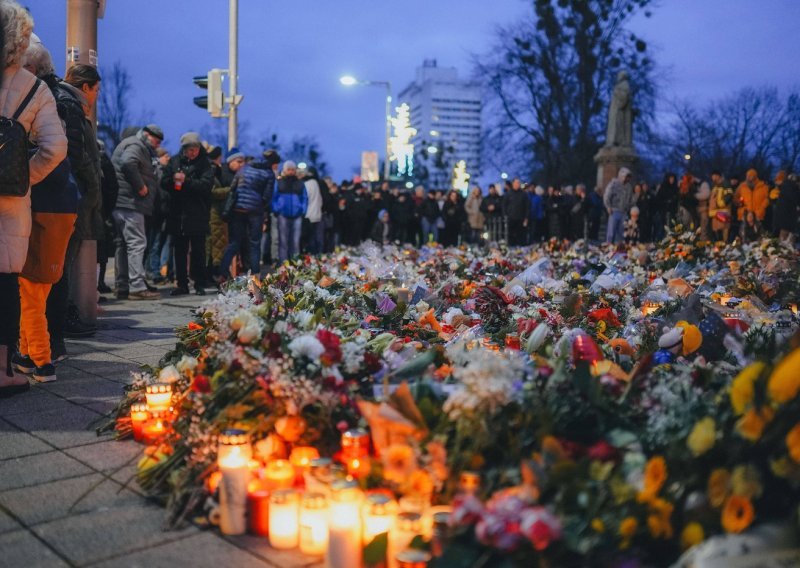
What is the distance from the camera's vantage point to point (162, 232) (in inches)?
440

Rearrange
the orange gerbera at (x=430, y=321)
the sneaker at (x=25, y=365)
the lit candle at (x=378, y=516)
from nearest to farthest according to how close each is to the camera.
A: the lit candle at (x=378, y=516)
the sneaker at (x=25, y=365)
the orange gerbera at (x=430, y=321)

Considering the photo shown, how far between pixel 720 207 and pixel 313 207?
8.05 meters

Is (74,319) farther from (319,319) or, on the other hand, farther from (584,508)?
(584,508)

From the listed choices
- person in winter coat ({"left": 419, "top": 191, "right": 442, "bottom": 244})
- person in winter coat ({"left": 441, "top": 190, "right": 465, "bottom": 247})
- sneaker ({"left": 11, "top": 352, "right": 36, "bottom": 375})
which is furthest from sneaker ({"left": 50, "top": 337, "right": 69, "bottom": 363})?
person in winter coat ({"left": 441, "top": 190, "right": 465, "bottom": 247})

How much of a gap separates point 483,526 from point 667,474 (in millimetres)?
500

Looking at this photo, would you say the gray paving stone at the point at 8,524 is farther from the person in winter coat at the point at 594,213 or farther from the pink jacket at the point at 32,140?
the person in winter coat at the point at 594,213

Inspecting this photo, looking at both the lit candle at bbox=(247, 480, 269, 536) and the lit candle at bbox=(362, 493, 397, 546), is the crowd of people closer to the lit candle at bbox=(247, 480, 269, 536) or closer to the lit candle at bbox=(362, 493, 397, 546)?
the lit candle at bbox=(247, 480, 269, 536)

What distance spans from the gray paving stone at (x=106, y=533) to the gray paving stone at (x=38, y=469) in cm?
44

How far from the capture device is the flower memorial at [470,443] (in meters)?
1.95

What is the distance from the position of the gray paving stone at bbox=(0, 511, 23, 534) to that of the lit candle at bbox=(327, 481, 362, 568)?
107 cm

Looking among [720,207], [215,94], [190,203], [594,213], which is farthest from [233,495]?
[594,213]

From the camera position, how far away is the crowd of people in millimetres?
4195

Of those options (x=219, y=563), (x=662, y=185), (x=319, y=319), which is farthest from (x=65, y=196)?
(x=662, y=185)

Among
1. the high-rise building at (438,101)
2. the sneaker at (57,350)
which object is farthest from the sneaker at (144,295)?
the high-rise building at (438,101)
